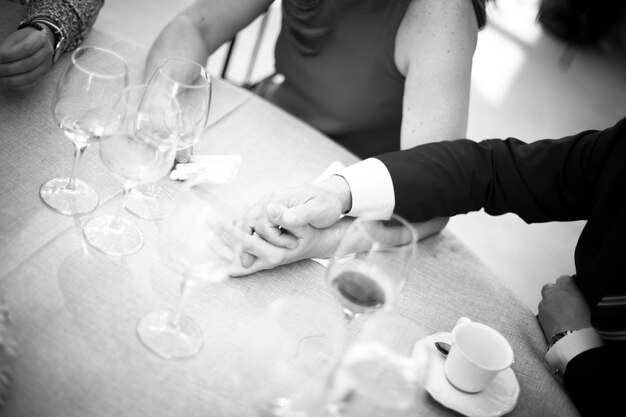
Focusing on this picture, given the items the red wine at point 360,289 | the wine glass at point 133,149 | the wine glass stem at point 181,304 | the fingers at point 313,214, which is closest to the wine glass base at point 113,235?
the wine glass at point 133,149

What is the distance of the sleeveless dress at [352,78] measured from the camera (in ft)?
5.43

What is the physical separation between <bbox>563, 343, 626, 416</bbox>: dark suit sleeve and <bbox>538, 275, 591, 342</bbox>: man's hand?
10 cm

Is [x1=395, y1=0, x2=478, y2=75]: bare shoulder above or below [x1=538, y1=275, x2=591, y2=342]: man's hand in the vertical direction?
above

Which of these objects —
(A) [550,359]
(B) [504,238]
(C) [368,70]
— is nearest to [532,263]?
(B) [504,238]

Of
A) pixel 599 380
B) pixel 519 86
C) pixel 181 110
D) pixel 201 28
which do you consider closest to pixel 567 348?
pixel 599 380

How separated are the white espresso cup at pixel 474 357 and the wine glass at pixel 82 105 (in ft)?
2.18

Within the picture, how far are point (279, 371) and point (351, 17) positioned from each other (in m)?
1.14

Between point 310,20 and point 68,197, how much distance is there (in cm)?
88

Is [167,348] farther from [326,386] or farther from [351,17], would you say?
[351,17]

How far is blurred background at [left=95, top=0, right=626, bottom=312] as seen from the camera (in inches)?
125

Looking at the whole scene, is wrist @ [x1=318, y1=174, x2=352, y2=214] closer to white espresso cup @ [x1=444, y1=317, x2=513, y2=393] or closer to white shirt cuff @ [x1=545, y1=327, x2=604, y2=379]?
white espresso cup @ [x1=444, y1=317, x2=513, y2=393]

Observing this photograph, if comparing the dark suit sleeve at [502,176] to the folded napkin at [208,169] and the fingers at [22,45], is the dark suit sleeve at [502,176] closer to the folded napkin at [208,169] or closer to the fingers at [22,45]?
the folded napkin at [208,169]

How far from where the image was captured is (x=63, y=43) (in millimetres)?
1440

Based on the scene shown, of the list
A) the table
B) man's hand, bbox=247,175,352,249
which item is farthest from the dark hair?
man's hand, bbox=247,175,352,249
